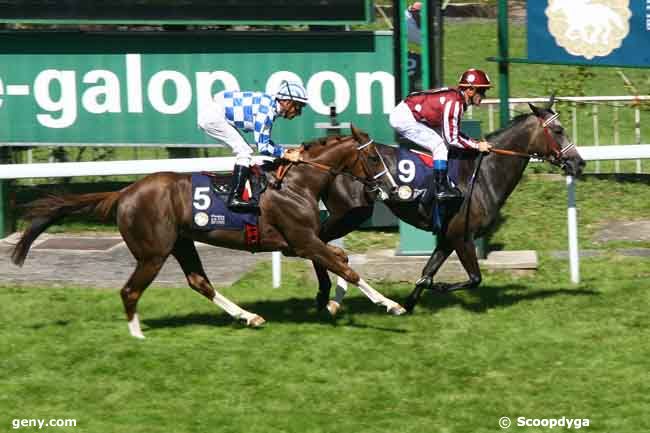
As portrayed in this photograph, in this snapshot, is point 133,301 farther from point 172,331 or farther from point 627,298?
point 627,298

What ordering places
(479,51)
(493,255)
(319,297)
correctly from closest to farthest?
(319,297), (493,255), (479,51)

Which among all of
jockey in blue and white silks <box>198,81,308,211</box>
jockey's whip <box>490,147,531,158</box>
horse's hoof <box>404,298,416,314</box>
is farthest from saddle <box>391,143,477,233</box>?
jockey in blue and white silks <box>198,81,308,211</box>

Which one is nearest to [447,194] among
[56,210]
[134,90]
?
[56,210]

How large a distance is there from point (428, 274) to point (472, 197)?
679 millimetres

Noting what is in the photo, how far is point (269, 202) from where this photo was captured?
9.05 meters

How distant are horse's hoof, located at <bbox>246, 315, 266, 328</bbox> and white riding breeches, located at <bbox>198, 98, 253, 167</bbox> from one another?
3.68 ft

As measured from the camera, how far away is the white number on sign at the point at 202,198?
8969mm

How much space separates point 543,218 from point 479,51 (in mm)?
9250

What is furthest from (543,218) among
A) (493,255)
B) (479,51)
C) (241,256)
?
(479,51)

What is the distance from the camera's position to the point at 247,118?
8953 mm

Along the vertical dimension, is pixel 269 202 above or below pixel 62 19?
below

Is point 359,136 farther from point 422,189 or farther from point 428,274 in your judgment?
point 428,274

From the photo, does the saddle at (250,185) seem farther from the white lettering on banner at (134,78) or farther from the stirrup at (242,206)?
the white lettering on banner at (134,78)

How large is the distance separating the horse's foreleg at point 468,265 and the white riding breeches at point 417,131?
696mm
